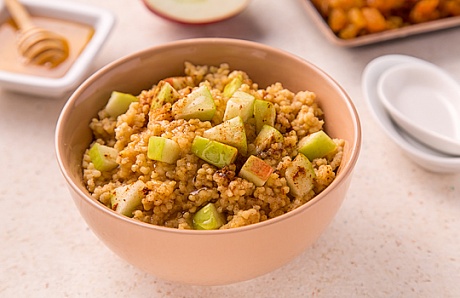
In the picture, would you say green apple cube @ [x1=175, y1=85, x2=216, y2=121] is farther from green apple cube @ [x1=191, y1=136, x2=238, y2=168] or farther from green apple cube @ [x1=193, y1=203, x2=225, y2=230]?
green apple cube @ [x1=193, y1=203, x2=225, y2=230]

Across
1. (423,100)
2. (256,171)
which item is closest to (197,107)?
(256,171)

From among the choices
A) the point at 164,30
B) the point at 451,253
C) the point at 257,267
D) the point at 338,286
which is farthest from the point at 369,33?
the point at 257,267

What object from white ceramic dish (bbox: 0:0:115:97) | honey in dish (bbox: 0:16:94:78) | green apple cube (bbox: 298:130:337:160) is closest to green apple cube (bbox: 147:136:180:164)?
green apple cube (bbox: 298:130:337:160)

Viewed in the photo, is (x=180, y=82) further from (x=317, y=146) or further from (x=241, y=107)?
(x=317, y=146)

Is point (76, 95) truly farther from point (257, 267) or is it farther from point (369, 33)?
point (369, 33)

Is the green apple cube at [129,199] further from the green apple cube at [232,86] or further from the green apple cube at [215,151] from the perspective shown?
the green apple cube at [232,86]

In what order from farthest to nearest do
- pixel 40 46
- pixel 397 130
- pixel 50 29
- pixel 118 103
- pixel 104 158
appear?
pixel 50 29 < pixel 40 46 < pixel 397 130 < pixel 118 103 < pixel 104 158
